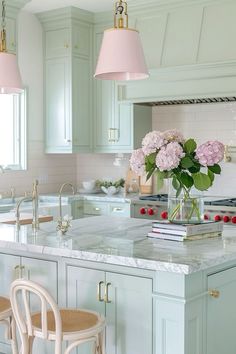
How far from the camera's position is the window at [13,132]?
6.80 m

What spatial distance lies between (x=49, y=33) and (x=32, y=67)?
1.52 ft

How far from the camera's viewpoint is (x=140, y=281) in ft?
10.1

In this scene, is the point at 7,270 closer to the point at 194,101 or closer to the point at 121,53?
the point at 121,53

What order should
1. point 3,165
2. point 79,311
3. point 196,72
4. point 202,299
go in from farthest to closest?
point 3,165 < point 196,72 < point 79,311 < point 202,299

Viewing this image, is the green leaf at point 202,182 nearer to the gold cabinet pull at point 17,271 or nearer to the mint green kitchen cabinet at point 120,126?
the gold cabinet pull at point 17,271

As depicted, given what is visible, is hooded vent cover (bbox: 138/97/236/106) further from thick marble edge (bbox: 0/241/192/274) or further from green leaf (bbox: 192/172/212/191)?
thick marble edge (bbox: 0/241/192/274)

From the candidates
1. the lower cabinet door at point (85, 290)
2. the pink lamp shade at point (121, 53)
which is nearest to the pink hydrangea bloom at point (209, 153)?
the pink lamp shade at point (121, 53)

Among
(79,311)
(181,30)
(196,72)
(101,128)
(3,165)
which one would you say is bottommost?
(79,311)

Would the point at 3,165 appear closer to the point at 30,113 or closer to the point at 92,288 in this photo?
the point at 30,113

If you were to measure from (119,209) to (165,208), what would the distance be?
2.11 feet

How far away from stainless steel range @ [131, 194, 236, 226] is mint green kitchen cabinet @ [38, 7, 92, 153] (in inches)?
46.5

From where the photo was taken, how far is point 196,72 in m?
5.86

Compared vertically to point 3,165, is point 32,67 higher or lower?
higher

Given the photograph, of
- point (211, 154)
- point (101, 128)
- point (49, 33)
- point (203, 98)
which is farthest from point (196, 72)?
point (211, 154)
